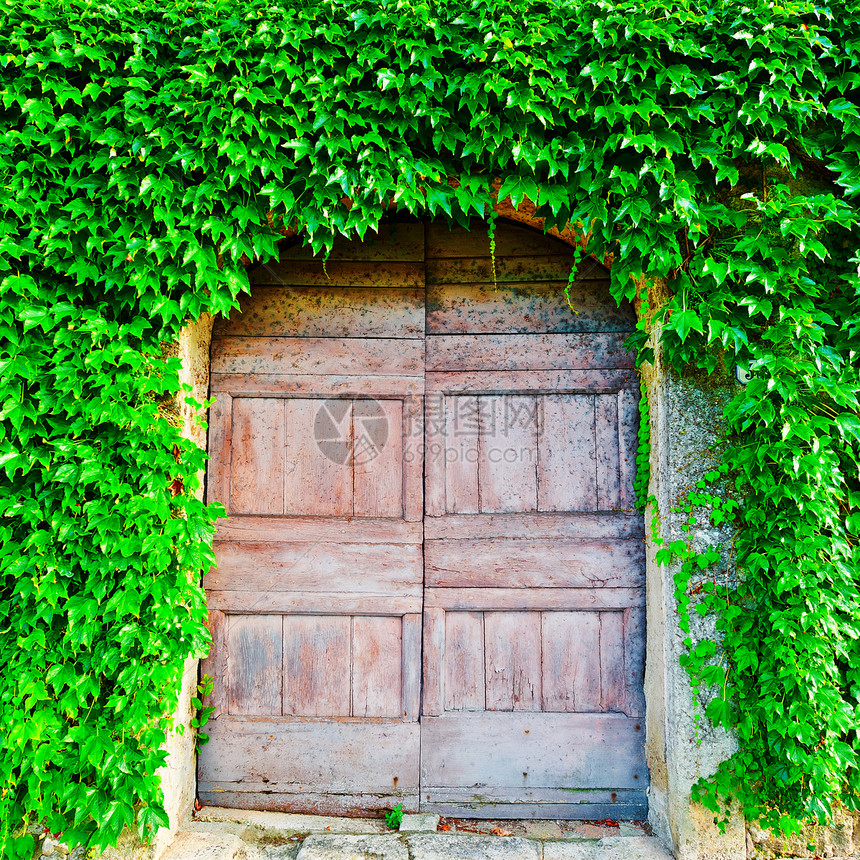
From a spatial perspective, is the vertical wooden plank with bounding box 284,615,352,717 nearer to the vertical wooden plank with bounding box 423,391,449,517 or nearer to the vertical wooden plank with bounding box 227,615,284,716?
the vertical wooden plank with bounding box 227,615,284,716

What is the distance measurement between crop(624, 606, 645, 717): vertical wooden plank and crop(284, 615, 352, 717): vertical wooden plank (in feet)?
3.91

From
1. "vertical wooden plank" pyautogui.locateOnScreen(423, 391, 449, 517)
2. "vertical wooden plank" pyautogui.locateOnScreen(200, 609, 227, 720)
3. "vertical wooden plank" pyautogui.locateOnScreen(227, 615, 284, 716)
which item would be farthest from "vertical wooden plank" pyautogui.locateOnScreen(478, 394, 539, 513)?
"vertical wooden plank" pyautogui.locateOnScreen(200, 609, 227, 720)

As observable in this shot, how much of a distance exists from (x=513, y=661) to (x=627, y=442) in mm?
1070

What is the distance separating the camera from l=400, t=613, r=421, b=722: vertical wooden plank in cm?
237

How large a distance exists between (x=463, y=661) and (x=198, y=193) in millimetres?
2160

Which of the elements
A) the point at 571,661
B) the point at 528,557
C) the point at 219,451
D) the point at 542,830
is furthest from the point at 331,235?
the point at 542,830

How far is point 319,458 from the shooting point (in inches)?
96.3

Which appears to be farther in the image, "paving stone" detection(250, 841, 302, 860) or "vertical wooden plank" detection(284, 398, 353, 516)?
"vertical wooden plank" detection(284, 398, 353, 516)

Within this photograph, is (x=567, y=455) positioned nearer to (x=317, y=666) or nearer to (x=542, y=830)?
(x=317, y=666)

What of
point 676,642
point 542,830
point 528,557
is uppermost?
point 528,557

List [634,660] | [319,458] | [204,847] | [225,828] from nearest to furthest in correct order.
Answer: [204,847] → [225,828] → [634,660] → [319,458]

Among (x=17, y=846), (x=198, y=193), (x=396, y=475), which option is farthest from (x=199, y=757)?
(x=198, y=193)

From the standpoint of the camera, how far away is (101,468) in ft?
6.72

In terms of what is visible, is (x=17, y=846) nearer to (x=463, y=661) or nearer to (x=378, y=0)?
(x=463, y=661)
